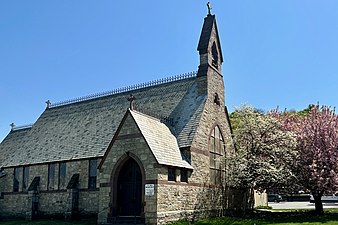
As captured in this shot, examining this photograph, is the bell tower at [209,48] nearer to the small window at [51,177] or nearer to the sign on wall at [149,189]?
the sign on wall at [149,189]

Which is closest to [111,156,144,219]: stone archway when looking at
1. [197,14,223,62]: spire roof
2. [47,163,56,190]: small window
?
[47,163,56,190]: small window

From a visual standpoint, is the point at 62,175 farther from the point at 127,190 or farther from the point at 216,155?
the point at 216,155

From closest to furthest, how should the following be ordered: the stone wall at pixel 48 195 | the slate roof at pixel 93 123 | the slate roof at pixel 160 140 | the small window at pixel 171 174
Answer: the slate roof at pixel 160 140 → the small window at pixel 171 174 → the slate roof at pixel 93 123 → the stone wall at pixel 48 195

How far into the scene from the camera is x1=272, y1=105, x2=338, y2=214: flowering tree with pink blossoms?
27.2 metres

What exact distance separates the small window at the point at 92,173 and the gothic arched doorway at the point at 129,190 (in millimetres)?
5439

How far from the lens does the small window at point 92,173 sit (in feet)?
95.5

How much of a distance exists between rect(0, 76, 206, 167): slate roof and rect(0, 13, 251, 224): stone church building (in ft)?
0.34

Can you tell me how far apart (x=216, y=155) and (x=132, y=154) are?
27.1ft

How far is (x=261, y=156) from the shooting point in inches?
1116

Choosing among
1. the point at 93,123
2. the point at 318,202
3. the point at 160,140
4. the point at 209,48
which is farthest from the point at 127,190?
the point at 318,202

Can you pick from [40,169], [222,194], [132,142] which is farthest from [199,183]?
[40,169]

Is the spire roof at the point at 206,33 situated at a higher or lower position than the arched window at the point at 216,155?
higher

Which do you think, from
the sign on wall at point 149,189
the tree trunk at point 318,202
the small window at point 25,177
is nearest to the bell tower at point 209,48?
the sign on wall at point 149,189

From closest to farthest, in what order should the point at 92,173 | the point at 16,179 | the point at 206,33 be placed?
the point at 92,173, the point at 206,33, the point at 16,179
